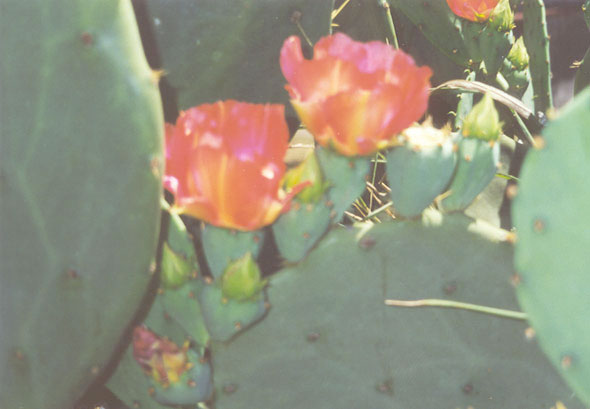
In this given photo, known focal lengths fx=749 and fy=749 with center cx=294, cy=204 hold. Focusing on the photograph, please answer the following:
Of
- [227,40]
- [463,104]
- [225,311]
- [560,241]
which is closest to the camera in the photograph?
[560,241]

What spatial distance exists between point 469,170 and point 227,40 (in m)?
0.34

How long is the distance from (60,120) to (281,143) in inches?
8.1

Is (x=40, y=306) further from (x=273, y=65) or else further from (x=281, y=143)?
(x=273, y=65)

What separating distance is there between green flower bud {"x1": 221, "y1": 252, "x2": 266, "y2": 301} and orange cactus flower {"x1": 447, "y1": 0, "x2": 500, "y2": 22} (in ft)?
2.34

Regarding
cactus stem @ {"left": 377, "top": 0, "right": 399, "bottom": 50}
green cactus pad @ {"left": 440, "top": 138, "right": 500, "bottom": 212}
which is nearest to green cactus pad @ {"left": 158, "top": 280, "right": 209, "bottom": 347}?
green cactus pad @ {"left": 440, "top": 138, "right": 500, "bottom": 212}

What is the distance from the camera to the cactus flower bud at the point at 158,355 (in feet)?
2.31

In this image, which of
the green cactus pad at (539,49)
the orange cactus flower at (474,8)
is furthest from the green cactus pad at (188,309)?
the green cactus pad at (539,49)

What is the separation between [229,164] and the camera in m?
0.67

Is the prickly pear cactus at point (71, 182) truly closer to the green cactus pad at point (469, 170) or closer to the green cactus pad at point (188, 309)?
the green cactus pad at point (188, 309)

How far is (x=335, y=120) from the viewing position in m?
0.70

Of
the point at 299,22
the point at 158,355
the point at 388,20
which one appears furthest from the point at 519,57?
the point at 158,355

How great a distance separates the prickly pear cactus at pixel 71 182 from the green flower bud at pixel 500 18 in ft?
2.56

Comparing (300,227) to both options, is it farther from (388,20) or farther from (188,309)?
(388,20)

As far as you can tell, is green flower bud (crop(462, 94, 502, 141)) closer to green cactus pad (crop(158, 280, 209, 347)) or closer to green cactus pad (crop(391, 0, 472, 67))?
green cactus pad (crop(158, 280, 209, 347))
